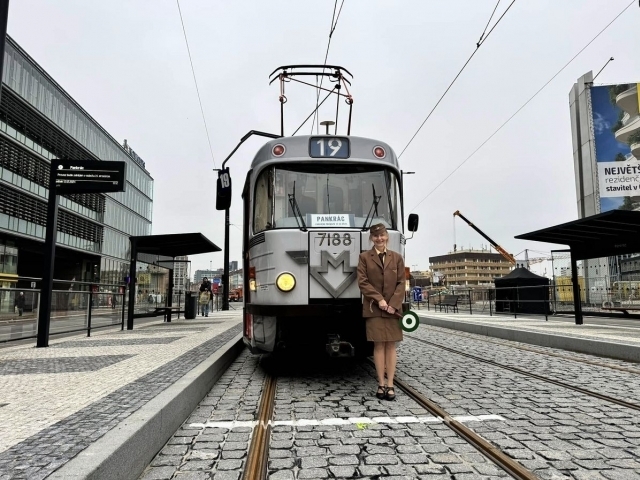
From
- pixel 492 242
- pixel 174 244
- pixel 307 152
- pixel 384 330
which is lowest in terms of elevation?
pixel 384 330

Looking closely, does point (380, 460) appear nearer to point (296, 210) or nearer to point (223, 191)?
point (296, 210)

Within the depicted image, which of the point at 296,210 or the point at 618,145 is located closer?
the point at 296,210

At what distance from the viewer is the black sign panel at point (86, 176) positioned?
30.0ft

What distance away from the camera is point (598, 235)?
12859mm

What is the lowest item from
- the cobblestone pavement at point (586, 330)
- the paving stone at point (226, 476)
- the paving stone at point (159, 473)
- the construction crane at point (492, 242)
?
the paving stone at point (159, 473)

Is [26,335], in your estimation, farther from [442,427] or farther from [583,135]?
[583,135]

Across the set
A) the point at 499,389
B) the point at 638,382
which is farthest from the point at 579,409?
the point at 638,382

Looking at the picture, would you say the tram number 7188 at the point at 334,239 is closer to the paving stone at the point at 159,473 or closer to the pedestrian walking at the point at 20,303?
the paving stone at the point at 159,473

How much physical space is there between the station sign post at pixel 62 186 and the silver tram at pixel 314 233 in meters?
4.17

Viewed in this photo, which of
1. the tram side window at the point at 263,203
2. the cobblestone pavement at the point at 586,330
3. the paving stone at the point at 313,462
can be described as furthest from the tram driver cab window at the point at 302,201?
the cobblestone pavement at the point at 586,330

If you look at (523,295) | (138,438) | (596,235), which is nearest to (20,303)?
(138,438)

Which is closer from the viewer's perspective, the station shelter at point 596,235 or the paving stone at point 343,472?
the paving stone at point 343,472

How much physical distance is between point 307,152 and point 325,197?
0.65 metres

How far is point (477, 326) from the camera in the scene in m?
14.3
